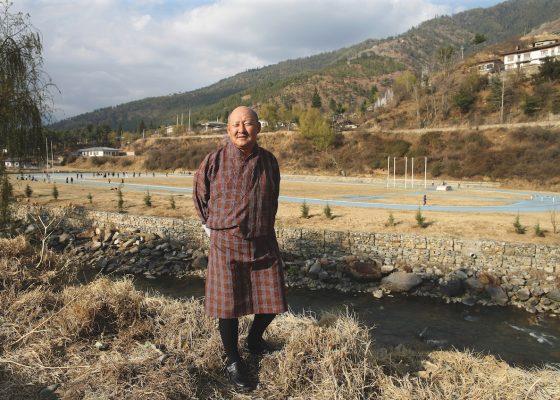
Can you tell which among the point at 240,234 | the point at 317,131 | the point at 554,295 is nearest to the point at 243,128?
the point at 240,234

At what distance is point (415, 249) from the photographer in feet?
42.6

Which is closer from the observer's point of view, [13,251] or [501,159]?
[13,251]

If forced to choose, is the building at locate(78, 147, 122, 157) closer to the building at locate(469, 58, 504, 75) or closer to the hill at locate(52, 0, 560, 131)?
the hill at locate(52, 0, 560, 131)

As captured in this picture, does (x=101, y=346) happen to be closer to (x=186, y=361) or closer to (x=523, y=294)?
(x=186, y=361)

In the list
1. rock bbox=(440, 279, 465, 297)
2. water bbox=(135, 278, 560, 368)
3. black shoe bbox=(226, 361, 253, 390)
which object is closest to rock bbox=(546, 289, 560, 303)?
water bbox=(135, 278, 560, 368)

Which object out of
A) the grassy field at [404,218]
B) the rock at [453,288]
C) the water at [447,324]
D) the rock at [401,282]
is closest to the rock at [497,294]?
the water at [447,324]

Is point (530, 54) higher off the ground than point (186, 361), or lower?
higher

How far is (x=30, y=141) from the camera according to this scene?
9367mm

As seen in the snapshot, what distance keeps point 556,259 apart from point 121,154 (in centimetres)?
8266

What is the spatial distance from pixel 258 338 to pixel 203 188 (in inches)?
49.5

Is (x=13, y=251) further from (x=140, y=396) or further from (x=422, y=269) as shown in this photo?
(x=422, y=269)

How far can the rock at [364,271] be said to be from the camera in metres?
12.0

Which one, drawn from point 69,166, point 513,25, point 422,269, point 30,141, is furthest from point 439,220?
point 513,25

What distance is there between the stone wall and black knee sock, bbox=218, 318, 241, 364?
10.7m
